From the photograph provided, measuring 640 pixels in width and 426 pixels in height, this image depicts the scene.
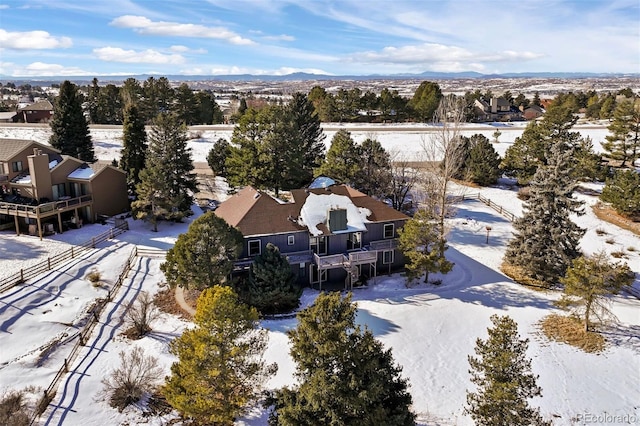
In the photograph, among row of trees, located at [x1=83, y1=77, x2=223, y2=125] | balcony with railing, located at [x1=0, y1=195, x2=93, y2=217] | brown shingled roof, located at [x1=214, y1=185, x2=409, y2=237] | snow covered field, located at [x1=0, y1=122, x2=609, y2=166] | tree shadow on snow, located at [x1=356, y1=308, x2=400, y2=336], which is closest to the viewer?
tree shadow on snow, located at [x1=356, y1=308, x2=400, y2=336]

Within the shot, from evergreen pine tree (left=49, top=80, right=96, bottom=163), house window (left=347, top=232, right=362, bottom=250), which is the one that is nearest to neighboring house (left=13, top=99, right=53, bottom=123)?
evergreen pine tree (left=49, top=80, right=96, bottom=163)

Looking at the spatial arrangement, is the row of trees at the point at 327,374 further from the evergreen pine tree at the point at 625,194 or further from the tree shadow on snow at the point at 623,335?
the evergreen pine tree at the point at 625,194

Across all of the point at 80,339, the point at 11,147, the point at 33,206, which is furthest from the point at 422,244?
the point at 11,147

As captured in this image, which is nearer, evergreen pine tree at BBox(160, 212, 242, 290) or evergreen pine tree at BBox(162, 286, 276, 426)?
evergreen pine tree at BBox(162, 286, 276, 426)

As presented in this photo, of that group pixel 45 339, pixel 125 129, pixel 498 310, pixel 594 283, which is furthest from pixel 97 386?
pixel 125 129

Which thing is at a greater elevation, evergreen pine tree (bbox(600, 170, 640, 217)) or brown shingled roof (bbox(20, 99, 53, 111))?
brown shingled roof (bbox(20, 99, 53, 111))

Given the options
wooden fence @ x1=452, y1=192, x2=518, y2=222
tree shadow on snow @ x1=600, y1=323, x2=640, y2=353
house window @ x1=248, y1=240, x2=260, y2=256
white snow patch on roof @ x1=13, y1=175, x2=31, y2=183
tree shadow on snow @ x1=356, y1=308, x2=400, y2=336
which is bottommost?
tree shadow on snow @ x1=600, y1=323, x2=640, y2=353

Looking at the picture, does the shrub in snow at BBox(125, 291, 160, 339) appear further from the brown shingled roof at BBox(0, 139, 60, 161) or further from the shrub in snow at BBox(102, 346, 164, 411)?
the brown shingled roof at BBox(0, 139, 60, 161)
